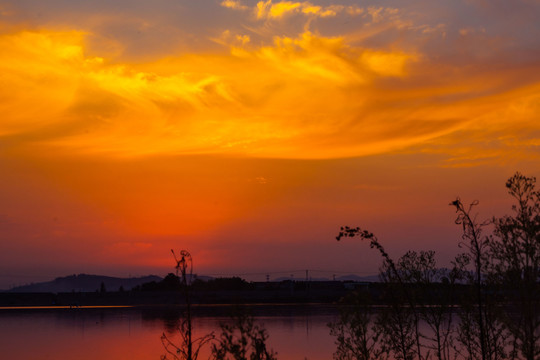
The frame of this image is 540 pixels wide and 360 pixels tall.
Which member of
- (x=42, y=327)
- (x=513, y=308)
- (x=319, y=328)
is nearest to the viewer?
(x=513, y=308)

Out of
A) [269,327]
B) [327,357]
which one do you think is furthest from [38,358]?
[269,327]

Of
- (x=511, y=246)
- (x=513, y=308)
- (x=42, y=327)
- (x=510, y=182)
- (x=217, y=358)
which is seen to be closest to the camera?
(x=217, y=358)

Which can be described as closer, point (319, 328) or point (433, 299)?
point (433, 299)

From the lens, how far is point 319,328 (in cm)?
11031

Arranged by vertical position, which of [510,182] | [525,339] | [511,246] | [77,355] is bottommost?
[77,355]

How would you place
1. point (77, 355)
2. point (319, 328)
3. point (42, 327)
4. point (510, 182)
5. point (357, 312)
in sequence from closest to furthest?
point (510, 182) → point (357, 312) → point (77, 355) → point (319, 328) → point (42, 327)

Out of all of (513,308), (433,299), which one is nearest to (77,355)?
(433,299)

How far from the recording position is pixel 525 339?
19438 mm

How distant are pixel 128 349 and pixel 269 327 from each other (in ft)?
98.3

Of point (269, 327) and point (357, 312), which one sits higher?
point (357, 312)

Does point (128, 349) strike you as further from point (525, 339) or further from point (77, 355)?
point (525, 339)

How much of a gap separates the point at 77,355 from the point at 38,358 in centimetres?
499

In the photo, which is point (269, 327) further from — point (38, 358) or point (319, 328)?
point (38, 358)

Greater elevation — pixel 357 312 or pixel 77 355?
pixel 357 312
